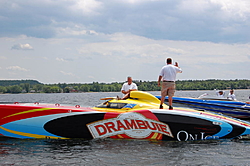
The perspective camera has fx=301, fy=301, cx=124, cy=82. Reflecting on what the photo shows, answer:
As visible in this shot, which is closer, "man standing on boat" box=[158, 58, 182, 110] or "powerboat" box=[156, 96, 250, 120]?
"man standing on boat" box=[158, 58, 182, 110]

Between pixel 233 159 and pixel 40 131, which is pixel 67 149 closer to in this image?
pixel 40 131

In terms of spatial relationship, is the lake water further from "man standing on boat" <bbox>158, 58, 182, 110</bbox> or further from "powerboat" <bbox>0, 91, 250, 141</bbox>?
"man standing on boat" <bbox>158, 58, 182, 110</bbox>

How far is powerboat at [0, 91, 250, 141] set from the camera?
30.2ft

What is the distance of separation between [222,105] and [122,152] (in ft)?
31.0

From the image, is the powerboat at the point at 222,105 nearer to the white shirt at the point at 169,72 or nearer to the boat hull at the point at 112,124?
the white shirt at the point at 169,72

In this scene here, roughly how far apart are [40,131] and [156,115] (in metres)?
3.68

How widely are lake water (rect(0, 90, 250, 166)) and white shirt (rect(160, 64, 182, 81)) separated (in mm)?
2003

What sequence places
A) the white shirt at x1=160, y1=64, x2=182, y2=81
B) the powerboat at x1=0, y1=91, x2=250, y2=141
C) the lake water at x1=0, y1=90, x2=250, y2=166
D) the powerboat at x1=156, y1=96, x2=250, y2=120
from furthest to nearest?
the powerboat at x1=156, y1=96, x2=250, y2=120 → the white shirt at x1=160, y1=64, x2=182, y2=81 → the powerboat at x1=0, y1=91, x2=250, y2=141 → the lake water at x1=0, y1=90, x2=250, y2=166

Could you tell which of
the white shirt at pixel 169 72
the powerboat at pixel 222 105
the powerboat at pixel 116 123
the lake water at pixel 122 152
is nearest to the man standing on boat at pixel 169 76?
the white shirt at pixel 169 72

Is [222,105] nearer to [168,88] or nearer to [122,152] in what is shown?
[168,88]

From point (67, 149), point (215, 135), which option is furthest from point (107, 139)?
point (215, 135)

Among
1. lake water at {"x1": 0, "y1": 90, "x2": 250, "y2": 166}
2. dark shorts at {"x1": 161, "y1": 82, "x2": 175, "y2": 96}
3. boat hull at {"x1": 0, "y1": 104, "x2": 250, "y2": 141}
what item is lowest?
lake water at {"x1": 0, "y1": 90, "x2": 250, "y2": 166}

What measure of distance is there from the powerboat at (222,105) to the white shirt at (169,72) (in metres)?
6.27

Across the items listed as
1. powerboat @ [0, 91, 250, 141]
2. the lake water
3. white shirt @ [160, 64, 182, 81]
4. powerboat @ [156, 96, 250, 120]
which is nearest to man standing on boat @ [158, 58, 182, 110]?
white shirt @ [160, 64, 182, 81]
